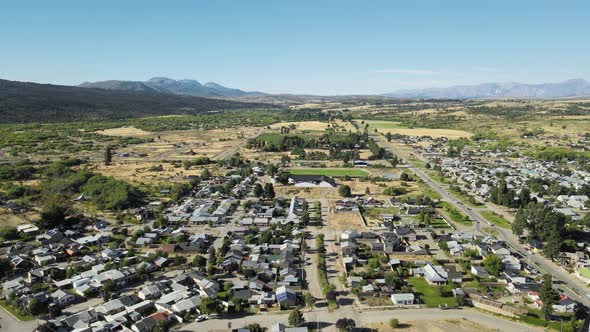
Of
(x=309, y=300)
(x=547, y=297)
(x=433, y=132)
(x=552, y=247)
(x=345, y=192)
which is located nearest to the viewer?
(x=547, y=297)

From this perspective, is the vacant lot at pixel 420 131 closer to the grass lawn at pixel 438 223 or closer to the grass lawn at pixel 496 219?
the grass lawn at pixel 496 219

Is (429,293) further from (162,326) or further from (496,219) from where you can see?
(496,219)

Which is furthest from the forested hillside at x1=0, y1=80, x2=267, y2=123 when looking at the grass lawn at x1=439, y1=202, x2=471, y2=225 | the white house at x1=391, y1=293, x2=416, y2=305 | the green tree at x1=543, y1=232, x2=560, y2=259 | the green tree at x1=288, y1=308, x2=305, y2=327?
the green tree at x1=543, y1=232, x2=560, y2=259

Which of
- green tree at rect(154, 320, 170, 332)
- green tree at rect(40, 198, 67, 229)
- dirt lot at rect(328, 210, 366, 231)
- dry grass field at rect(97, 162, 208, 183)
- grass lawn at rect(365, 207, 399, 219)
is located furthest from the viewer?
dry grass field at rect(97, 162, 208, 183)

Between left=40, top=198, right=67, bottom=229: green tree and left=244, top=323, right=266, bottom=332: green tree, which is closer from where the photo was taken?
left=244, top=323, right=266, bottom=332: green tree

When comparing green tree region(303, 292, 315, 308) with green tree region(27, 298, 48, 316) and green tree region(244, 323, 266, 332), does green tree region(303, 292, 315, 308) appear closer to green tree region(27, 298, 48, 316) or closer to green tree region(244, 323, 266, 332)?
green tree region(244, 323, 266, 332)

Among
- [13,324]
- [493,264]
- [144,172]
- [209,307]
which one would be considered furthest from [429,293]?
[144,172]
